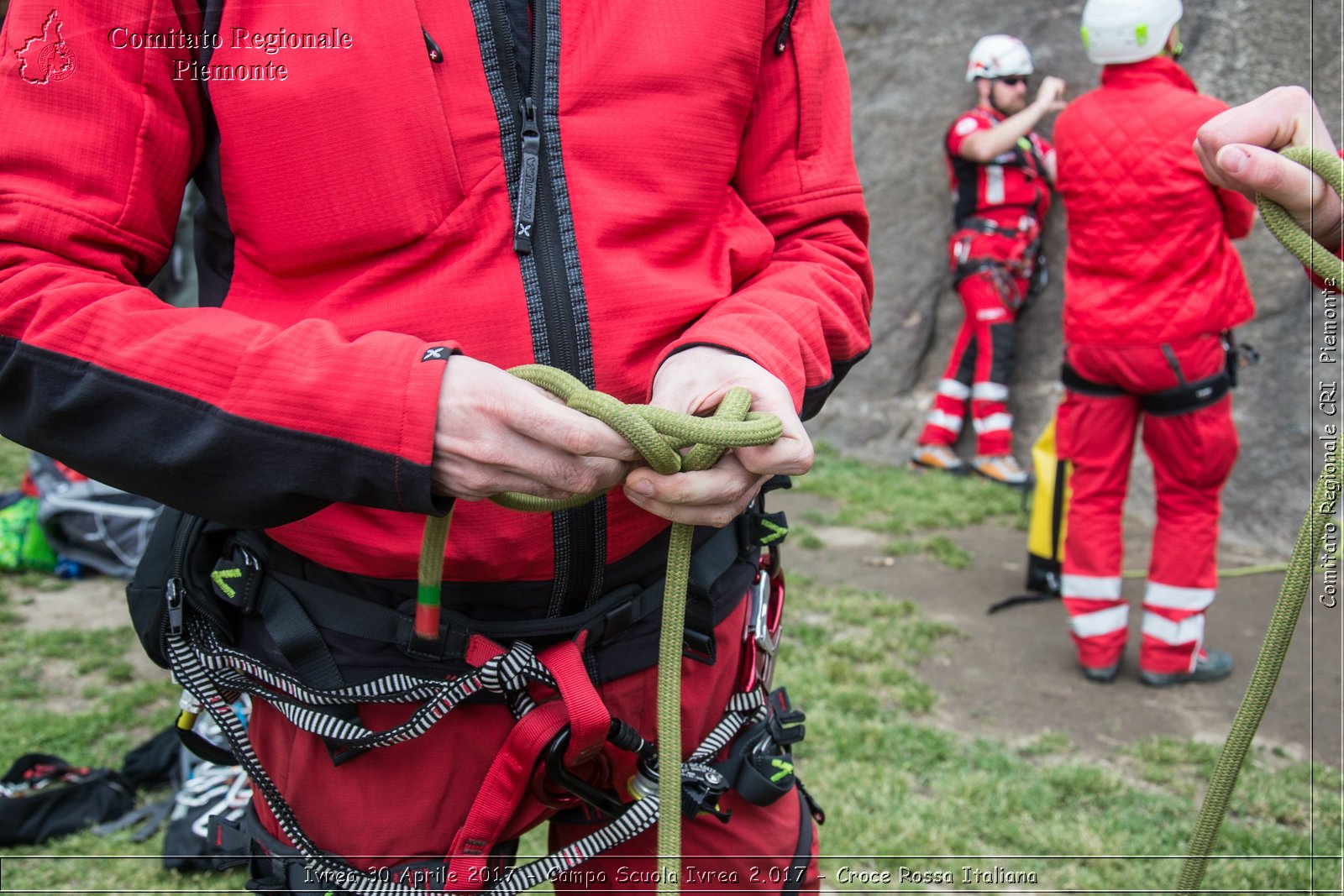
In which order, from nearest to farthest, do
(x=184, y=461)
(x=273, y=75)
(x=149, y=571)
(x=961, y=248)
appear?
(x=184, y=461), (x=273, y=75), (x=149, y=571), (x=961, y=248)

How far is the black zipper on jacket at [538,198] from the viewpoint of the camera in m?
1.26

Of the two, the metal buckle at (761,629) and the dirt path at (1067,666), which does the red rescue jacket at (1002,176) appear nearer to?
the dirt path at (1067,666)

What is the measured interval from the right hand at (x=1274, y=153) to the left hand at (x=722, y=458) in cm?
71

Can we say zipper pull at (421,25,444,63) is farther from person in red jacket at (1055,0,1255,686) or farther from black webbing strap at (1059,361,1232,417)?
black webbing strap at (1059,361,1232,417)

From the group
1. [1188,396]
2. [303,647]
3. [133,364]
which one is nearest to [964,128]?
[1188,396]

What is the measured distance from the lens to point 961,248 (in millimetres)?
7035

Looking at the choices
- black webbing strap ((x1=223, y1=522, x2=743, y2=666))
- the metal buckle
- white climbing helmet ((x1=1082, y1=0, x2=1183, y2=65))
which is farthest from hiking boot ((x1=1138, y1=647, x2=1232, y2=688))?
black webbing strap ((x1=223, y1=522, x2=743, y2=666))

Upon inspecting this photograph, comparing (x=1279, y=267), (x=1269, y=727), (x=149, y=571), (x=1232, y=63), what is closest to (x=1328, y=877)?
(x=1269, y=727)

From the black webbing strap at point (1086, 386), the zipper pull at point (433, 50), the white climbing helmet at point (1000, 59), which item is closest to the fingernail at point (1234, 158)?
Answer: the zipper pull at point (433, 50)

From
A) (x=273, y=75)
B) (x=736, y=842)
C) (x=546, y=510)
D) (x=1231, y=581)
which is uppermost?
(x=273, y=75)

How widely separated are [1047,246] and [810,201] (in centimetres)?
607

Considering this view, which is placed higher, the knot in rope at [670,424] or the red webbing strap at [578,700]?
the knot in rope at [670,424]

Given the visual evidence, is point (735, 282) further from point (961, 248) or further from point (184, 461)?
point (961, 248)

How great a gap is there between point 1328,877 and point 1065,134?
2767 mm
